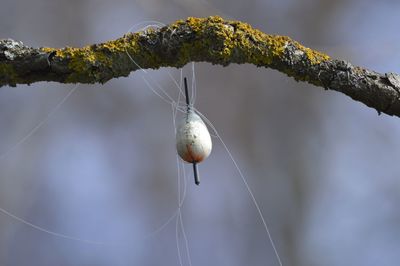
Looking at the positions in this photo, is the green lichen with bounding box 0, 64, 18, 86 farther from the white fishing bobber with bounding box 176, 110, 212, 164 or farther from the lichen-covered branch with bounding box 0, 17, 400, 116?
the white fishing bobber with bounding box 176, 110, 212, 164

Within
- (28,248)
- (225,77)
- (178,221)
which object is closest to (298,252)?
(178,221)

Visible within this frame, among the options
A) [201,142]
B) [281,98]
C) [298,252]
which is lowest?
[201,142]

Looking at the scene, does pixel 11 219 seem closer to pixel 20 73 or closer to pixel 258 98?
pixel 258 98

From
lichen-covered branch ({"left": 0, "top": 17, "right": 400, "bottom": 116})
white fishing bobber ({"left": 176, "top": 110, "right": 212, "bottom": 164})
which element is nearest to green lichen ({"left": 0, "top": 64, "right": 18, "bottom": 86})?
lichen-covered branch ({"left": 0, "top": 17, "right": 400, "bottom": 116})

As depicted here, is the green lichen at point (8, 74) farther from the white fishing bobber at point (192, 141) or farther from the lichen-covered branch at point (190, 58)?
the white fishing bobber at point (192, 141)

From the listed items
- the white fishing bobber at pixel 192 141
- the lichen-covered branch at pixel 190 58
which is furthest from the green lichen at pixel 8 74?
the white fishing bobber at pixel 192 141
